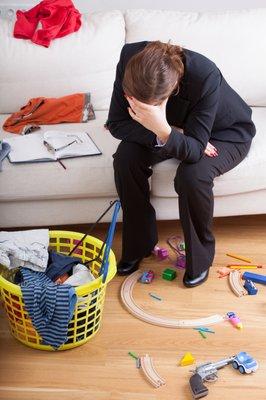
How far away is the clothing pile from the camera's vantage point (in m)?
1.50

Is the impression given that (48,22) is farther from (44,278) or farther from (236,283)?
(236,283)

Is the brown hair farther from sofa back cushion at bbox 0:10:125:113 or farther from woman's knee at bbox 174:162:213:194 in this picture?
sofa back cushion at bbox 0:10:125:113

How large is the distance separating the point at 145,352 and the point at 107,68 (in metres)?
1.36

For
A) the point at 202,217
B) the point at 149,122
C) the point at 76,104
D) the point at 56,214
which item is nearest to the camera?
the point at 149,122

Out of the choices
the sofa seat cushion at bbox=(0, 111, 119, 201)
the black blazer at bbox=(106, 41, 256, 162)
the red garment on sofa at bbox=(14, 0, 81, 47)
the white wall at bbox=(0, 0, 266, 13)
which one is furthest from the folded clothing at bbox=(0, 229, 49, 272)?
the white wall at bbox=(0, 0, 266, 13)

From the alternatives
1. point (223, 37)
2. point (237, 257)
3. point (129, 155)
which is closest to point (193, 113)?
point (129, 155)

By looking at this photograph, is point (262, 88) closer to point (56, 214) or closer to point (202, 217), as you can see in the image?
point (202, 217)

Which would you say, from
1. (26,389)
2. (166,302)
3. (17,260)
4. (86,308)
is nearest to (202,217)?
(166,302)

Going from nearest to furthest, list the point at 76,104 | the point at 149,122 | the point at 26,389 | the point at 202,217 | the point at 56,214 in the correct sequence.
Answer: the point at 26,389 → the point at 149,122 → the point at 202,217 → the point at 56,214 → the point at 76,104

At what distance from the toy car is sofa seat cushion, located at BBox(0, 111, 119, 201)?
0.79 m

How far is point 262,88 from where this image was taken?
2426mm

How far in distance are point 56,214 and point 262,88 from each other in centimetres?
117

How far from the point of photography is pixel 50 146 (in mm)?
2023

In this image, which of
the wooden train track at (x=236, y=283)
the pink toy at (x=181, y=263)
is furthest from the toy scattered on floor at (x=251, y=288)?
the pink toy at (x=181, y=263)
